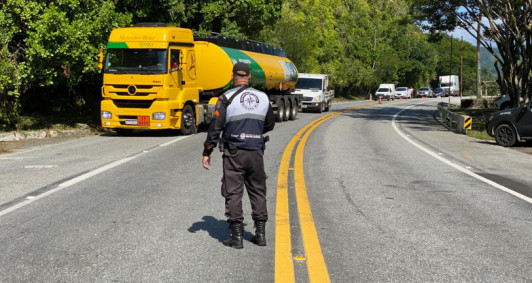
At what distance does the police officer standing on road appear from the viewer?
530 centimetres

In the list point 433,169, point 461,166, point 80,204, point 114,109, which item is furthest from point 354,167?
point 114,109

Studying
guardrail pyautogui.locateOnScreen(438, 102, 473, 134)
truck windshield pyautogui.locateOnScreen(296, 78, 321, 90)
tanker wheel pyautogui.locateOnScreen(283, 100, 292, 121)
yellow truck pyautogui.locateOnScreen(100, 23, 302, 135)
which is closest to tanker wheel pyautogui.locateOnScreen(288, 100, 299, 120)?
tanker wheel pyautogui.locateOnScreen(283, 100, 292, 121)

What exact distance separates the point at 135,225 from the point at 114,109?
11856 mm

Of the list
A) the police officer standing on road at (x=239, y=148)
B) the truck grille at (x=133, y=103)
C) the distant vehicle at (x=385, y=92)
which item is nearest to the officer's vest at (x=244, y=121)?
the police officer standing on road at (x=239, y=148)

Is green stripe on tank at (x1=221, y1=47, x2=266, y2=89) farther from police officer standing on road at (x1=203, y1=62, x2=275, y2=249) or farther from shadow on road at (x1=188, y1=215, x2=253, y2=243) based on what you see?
police officer standing on road at (x1=203, y1=62, x2=275, y2=249)

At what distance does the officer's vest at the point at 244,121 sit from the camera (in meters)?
5.30

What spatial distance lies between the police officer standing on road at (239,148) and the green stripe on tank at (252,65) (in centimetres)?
1467

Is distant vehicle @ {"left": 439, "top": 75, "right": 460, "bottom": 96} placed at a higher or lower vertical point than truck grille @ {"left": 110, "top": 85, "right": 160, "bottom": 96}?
higher

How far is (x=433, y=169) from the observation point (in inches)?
435

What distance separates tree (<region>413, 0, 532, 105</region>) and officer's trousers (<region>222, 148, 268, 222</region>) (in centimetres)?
2253

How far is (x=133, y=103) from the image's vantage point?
17.4 m

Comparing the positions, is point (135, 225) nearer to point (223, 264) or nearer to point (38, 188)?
point (223, 264)

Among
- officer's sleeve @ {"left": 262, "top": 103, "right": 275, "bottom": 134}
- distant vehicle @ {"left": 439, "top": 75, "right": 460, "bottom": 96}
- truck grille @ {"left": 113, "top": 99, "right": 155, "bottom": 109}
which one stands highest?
distant vehicle @ {"left": 439, "top": 75, "right": 460, "bottom": 96}

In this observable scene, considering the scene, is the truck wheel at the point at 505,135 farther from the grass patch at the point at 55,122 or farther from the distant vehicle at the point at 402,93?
the distant vehicle at the point at 402,93
